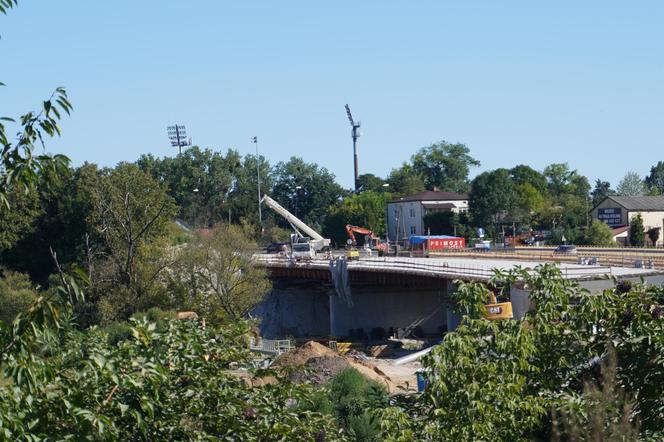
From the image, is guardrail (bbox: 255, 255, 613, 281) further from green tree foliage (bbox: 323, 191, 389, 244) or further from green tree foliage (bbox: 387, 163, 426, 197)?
green tree foliage (bbox: 387, 163, 426, 197)

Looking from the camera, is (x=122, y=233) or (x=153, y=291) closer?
(x=153, y=291)

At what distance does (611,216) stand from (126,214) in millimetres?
55448

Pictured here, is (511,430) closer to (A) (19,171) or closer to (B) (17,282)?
(A) (19,171)

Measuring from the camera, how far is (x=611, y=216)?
4018 inches

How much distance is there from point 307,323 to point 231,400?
71342 mm

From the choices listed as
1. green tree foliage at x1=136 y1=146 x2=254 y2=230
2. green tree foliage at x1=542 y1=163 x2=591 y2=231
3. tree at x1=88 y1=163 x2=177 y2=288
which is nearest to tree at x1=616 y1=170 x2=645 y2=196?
green tree foliage at x1=542 y1=163 x2=591 y2=231

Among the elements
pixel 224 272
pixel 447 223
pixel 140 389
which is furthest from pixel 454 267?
pixel 447 223

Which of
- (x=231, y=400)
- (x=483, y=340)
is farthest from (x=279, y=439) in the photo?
(x=483, y=340)

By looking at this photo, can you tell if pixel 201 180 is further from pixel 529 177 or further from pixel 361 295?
pixel 361 295

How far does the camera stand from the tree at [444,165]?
617ft

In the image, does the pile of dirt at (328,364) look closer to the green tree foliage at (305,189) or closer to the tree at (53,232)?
the tree at (53,232)

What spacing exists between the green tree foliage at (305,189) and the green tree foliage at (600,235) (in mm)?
70513

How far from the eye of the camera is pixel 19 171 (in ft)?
30.7

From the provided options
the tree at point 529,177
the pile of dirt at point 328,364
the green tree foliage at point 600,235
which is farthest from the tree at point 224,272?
the tree at point 529,177
